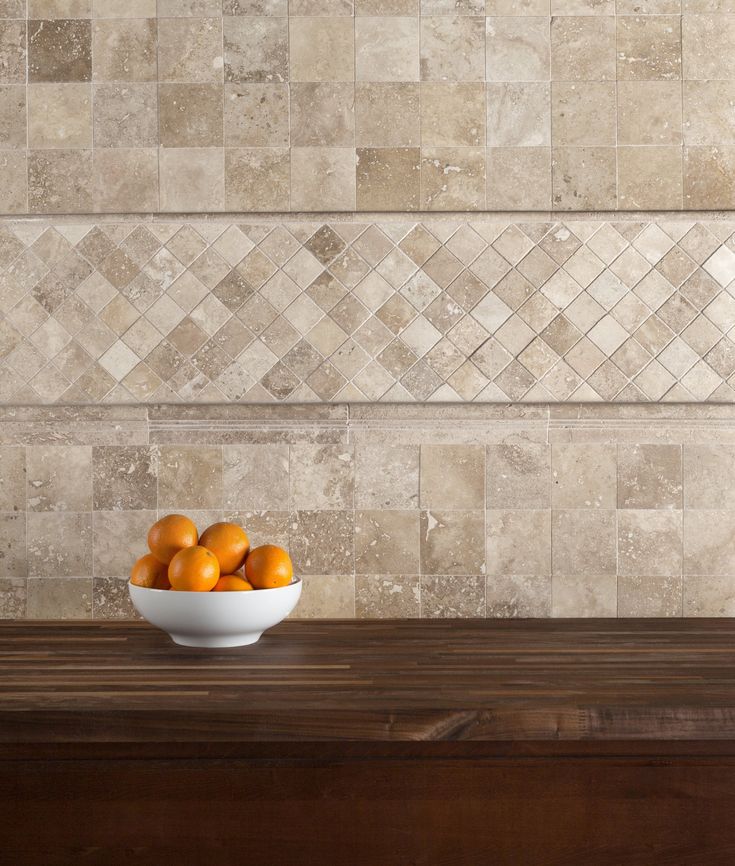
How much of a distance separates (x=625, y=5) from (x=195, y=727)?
4.72ft

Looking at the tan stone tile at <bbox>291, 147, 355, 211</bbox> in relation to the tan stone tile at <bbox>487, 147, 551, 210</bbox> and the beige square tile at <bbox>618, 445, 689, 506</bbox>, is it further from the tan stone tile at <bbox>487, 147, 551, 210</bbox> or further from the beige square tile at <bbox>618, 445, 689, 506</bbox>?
the beige square tile at <bbox>618, 445, 689, 506</bbox>

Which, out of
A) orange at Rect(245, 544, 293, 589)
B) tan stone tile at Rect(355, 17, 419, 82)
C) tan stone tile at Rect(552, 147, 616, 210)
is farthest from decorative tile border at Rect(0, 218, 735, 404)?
orange at Rect(245, 544, 293, 589)

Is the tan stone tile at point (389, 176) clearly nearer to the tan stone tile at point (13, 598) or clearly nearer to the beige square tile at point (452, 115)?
the beige square tile at point (452, 115)

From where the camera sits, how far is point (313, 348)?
1.57 metres

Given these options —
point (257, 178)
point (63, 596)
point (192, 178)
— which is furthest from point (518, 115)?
point (63, 596)

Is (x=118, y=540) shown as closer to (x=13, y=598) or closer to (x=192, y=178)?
(x=13, y=598)

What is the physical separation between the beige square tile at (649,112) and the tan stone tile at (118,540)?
1.13 m

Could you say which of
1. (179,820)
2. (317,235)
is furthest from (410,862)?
(317,235)

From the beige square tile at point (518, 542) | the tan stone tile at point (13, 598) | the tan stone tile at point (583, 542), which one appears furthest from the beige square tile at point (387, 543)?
the tan stone tile at point (13, 598)

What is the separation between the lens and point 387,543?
5.15 feet

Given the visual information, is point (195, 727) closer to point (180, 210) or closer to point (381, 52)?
point (180, 210)

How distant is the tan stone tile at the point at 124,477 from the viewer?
1573 mm

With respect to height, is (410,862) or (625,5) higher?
(625,5)

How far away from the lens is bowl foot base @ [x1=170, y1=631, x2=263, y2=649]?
1265mm
